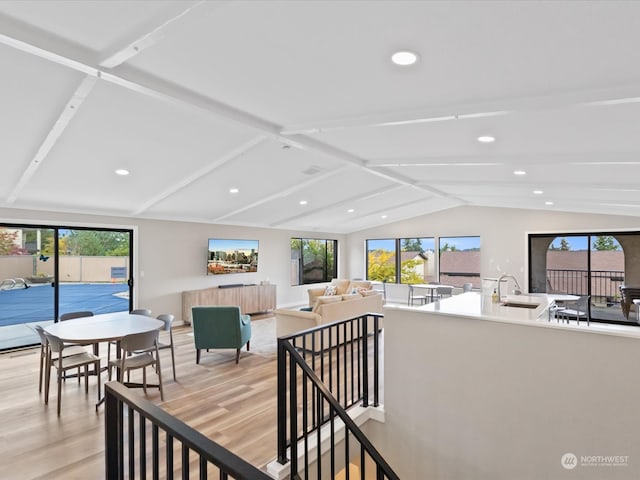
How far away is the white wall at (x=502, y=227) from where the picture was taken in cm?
825

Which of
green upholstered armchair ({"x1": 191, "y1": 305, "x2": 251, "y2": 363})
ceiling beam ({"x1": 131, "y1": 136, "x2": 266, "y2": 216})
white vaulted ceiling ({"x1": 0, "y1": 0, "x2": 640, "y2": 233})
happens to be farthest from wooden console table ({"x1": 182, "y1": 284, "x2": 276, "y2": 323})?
white vaulted ceiling ({"x1": 0, "y1": 0, "x2": 640, "y2": 233})

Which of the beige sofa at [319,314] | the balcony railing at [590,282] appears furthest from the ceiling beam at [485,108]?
the balcony railing at [590,282]

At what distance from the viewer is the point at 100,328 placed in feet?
13.3

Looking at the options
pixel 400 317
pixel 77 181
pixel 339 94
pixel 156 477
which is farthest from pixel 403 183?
pixel 156 477

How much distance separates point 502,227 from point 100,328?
8.83m

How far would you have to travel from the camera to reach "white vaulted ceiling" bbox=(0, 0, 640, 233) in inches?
73.6

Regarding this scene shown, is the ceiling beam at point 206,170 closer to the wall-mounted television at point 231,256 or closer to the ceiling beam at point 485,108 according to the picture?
the ceiling beam at point 485,108

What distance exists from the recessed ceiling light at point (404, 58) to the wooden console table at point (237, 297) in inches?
257

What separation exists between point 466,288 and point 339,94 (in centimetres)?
705

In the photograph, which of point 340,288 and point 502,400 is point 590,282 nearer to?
point 340,288

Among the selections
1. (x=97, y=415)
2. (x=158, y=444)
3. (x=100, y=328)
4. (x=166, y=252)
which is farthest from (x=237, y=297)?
(x=158, y=444)

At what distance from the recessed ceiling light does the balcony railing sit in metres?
8.29

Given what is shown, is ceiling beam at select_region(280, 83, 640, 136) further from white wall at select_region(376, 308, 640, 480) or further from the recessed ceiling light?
white wall at select_region(376, 308, 640, 480)

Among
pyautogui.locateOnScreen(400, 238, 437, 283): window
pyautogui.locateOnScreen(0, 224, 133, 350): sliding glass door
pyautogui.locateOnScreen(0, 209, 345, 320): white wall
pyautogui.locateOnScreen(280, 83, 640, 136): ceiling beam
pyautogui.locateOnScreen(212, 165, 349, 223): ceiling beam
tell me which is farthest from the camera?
pyautogui.locateOnScreen(400, 238, 437, 283): window
